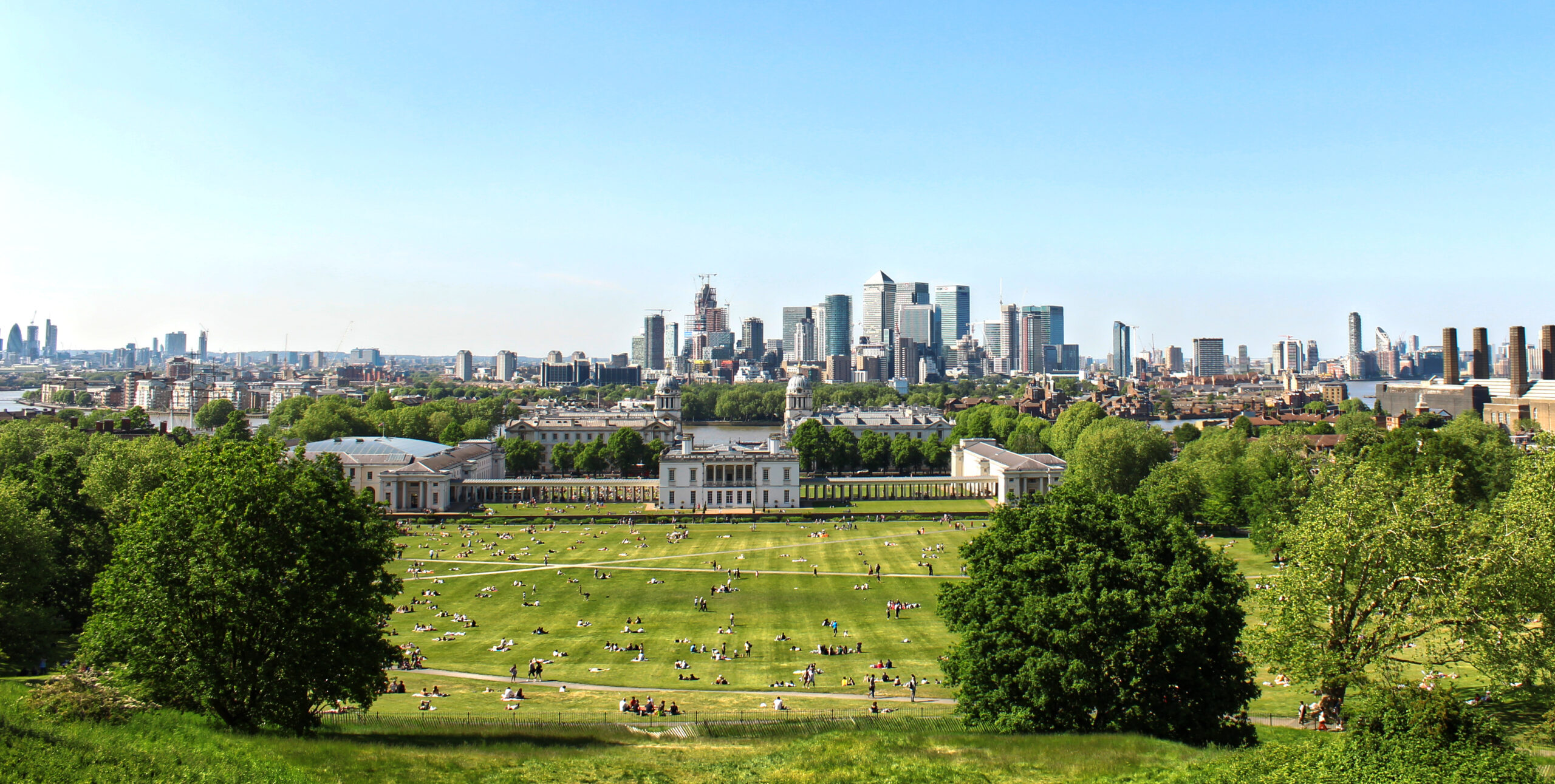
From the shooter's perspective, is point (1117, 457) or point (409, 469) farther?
point (409, 469)

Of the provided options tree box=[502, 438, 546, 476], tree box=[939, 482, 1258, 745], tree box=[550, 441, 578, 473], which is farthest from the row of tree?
tree box=[502, 438, 546, 476]

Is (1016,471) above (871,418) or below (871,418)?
below

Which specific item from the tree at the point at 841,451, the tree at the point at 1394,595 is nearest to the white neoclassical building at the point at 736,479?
the tree at the point at 841,451

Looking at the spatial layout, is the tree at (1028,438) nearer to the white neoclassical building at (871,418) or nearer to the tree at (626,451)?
the white neoclassical building at (871,418)

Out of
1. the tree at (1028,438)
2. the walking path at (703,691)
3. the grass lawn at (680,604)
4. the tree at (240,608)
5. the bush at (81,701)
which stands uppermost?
the tree at (1028,438)

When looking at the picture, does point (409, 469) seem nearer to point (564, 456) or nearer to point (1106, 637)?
point (564, 456)

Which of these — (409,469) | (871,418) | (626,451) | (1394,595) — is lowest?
(1394,595)

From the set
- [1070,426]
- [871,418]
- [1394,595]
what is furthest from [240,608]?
[871,418]
